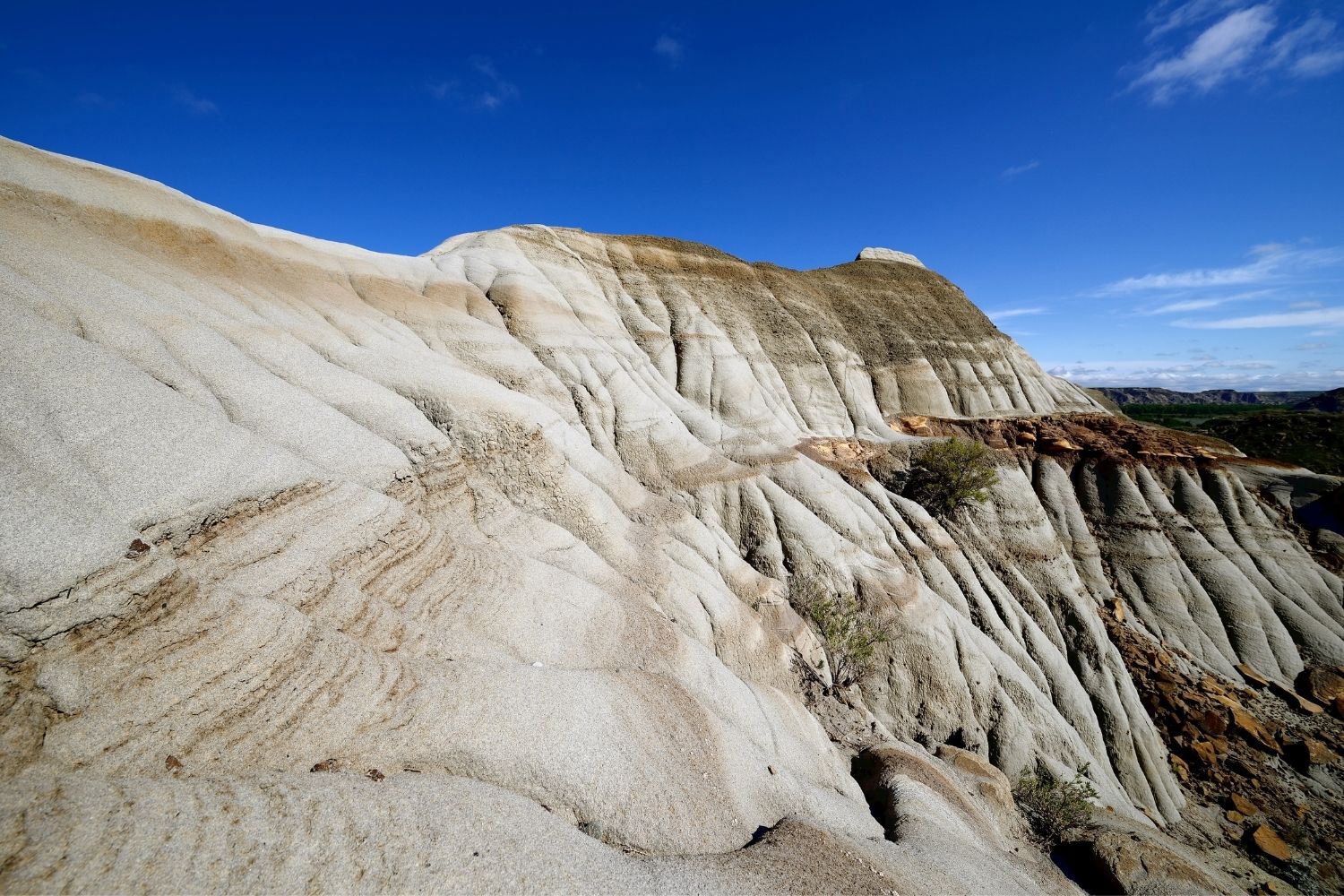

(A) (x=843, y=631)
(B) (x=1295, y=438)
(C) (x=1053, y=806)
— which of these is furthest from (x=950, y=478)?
(B) (x=1295, y=438)

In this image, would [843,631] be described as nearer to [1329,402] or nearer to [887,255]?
[887,255]

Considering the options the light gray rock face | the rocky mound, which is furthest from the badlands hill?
the rocky mound

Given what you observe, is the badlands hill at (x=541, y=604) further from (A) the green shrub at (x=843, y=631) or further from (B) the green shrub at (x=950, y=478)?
(B) the green shrub at (x=950, y=478)

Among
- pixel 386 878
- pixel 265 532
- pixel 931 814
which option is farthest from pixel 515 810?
pixel 931 814

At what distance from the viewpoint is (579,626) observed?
38.9 feet

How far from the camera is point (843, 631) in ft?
59.8

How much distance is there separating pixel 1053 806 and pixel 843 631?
8.31 metres

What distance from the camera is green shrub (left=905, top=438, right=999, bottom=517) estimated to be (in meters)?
29.2

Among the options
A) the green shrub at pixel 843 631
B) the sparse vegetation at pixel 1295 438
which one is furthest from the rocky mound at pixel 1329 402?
the green shrub at pixel 843 631

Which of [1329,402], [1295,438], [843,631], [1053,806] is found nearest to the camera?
[1053,806]

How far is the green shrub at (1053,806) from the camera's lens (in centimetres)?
1581

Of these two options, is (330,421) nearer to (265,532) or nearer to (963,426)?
(265,532)

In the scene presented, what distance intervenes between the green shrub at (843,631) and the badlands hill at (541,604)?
16.1 inches

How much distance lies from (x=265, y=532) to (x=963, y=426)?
130ft
